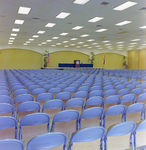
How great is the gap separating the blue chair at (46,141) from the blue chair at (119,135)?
2.49 ft

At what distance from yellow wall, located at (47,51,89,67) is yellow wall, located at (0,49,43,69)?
→ 2048 mm

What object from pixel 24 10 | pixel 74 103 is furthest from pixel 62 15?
pixel 74 103

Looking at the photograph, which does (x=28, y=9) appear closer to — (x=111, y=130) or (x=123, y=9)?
(x=123, y=9)

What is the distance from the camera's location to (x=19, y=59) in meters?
27.8

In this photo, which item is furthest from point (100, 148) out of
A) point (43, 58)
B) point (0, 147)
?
point (43, 58)

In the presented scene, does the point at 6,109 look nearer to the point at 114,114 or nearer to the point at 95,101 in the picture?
the point at 95,101

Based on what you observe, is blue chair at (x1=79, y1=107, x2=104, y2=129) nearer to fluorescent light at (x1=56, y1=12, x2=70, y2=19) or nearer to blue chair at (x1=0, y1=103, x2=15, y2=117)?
blue chair at (x1=0, y1=103, x2=15, y2=117)

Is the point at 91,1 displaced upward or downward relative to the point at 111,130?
upward

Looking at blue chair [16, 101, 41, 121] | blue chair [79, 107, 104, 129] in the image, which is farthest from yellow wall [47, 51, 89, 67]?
blue chair [79, 107, 104, 129]

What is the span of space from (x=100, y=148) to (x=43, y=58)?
88.9 ft

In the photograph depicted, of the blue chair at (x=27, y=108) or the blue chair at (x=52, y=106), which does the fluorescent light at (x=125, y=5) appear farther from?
the blue chair at (x=27, y=108)

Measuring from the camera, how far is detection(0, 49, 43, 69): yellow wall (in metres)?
26.9

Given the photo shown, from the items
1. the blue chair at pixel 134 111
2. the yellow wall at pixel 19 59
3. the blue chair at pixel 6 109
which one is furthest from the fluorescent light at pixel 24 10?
the yellow wall at pixel 19 59

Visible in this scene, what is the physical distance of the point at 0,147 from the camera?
1.69 meters
